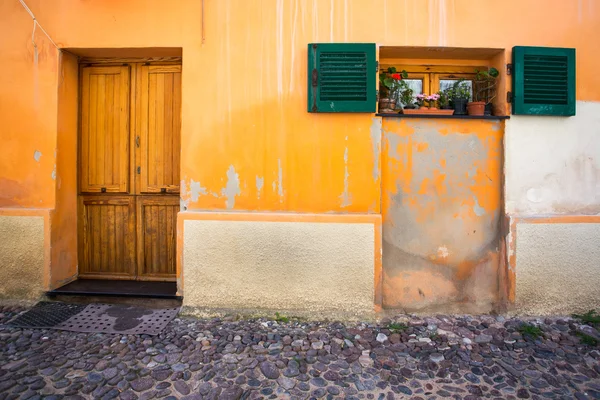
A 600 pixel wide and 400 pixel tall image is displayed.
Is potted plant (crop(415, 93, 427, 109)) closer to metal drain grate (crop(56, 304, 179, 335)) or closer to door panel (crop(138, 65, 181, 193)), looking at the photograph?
door panel (crop(138, 65, 181, 193))

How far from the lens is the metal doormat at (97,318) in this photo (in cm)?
346

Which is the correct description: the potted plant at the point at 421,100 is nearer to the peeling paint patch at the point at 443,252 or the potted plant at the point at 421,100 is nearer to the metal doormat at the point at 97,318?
the peeling paint patch at the point at 443,252

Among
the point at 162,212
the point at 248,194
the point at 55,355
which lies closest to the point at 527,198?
the point at 248,194

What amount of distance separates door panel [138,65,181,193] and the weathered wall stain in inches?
94.0

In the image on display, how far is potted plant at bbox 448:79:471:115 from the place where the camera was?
3.95 metres

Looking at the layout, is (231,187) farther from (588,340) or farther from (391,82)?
(588,340)

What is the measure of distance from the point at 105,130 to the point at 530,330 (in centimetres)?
501

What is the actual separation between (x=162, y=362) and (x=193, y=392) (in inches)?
20.5

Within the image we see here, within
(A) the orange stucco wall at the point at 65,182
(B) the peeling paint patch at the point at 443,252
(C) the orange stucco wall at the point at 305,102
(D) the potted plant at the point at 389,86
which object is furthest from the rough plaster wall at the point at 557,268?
(A) the orange stucco wall at the point at 65,182

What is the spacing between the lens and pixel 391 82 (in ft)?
12.7

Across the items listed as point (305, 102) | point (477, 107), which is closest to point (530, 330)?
point (477, 107)

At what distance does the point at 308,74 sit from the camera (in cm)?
375

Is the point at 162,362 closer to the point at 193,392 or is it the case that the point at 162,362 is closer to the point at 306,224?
the point at 193,392

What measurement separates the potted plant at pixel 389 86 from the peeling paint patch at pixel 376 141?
0.76 ft
